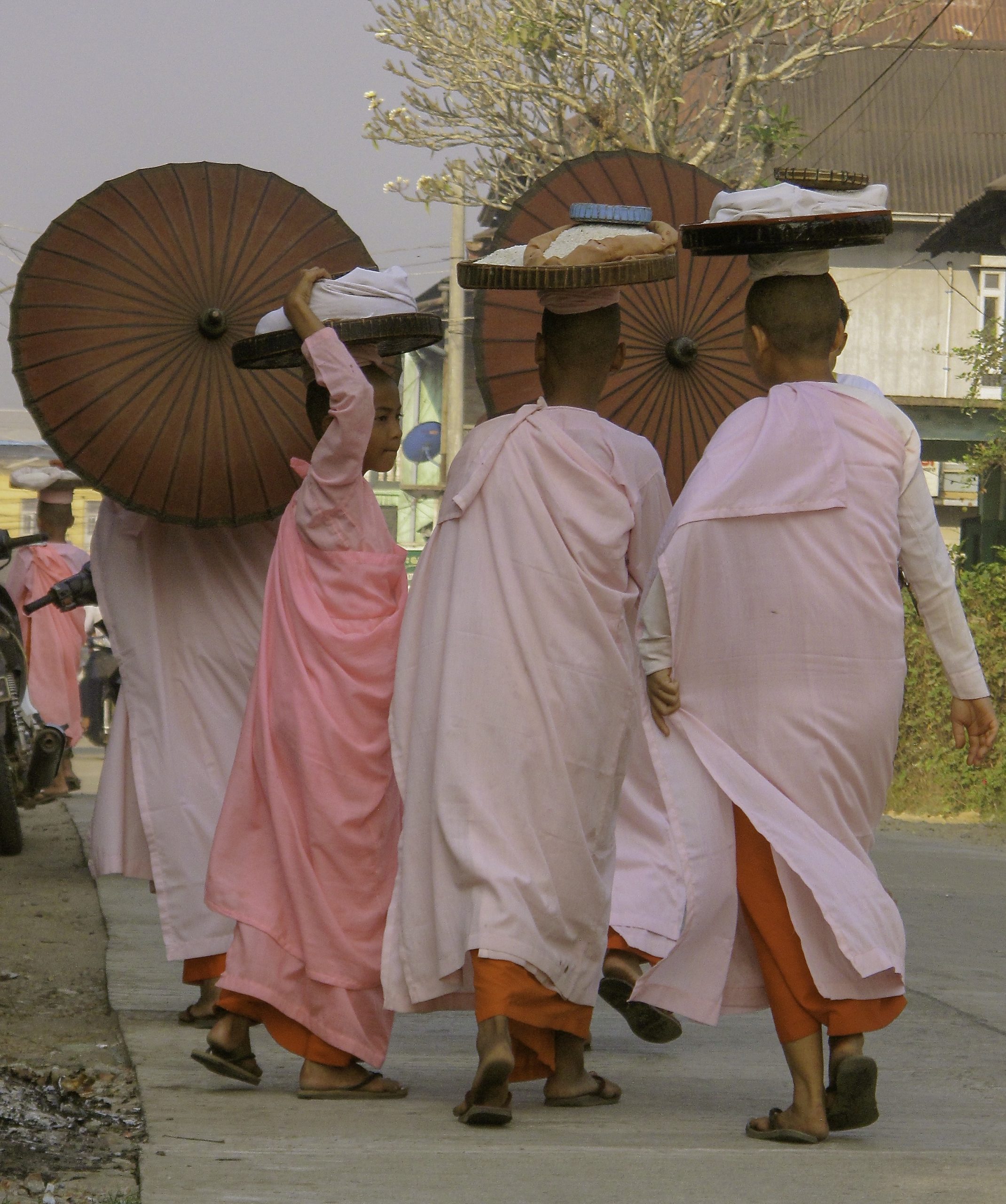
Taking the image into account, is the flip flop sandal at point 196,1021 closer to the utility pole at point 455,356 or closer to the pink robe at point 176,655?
the pink robe at point 176,655

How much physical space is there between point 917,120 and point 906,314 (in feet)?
11.5

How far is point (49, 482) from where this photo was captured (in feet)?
37.7

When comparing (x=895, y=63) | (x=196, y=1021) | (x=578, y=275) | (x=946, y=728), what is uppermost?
(x=895, y=63)

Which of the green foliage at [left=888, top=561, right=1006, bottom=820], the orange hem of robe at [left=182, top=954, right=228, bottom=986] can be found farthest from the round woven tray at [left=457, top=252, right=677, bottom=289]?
the green foliage at [left=888, top=561, right=1006, bottom=820]

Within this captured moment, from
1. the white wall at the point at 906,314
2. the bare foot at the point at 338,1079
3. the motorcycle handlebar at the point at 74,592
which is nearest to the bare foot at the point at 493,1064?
the bare foot at the point at 338,1079

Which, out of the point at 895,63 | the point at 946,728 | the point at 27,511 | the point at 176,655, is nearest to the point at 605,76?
the point at 895,63

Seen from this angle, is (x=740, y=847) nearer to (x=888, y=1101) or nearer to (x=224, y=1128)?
(x=888, y=1101)

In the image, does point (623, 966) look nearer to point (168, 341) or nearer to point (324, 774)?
point (324, 774)

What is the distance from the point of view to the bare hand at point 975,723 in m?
4.24

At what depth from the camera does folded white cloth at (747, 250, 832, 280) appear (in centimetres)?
432

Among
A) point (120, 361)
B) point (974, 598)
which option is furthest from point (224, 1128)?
point (974, 598)

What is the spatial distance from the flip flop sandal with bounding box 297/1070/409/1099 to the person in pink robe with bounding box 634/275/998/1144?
0.63 m

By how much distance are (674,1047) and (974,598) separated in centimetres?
751

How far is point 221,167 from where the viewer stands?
5.16 m
